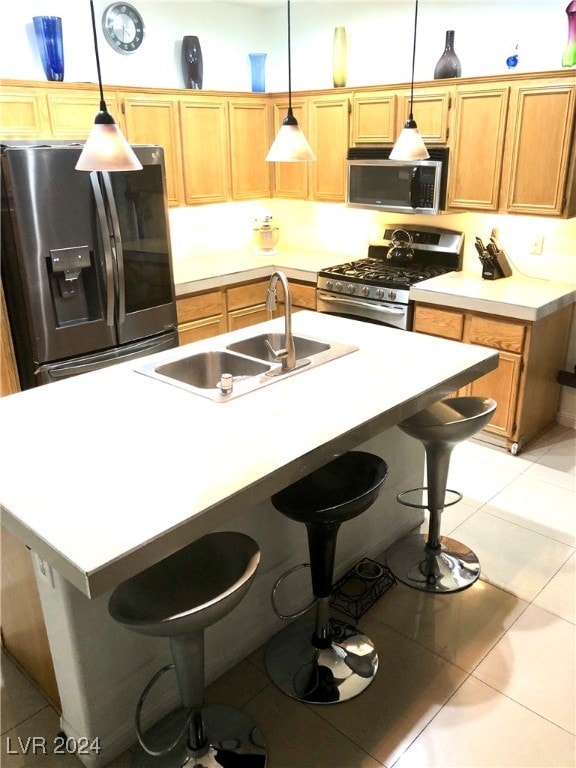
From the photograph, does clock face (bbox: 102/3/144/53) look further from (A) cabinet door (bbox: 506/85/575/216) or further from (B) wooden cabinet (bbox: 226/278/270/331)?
(A) cabinet door (bbox: 506/85/575/216)

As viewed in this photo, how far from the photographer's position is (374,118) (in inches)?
157

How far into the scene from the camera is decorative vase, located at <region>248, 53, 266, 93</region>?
4500 millimetres

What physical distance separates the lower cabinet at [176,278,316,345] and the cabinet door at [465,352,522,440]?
136 centimetres

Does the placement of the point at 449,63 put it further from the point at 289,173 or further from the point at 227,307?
the point at 227,307

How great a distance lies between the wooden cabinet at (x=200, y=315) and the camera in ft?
13.1

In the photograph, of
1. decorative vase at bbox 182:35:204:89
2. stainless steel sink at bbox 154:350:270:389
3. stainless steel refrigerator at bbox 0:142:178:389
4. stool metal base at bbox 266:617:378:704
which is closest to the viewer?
stool metal base at bbox 266:617:378:704

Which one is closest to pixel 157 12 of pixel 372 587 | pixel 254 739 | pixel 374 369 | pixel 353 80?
pixel 353 80

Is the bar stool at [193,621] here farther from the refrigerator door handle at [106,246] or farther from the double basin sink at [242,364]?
the refrigerator door handle at [106,246]

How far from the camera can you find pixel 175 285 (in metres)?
3.87

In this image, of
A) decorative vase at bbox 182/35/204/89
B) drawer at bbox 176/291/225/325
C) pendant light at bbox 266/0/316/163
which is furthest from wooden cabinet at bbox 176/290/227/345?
pendant light at bbox 266/0/316/163

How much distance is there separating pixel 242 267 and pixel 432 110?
5.31 feet

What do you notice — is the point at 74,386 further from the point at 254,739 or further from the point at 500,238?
the point at 500,238

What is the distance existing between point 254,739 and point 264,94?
4.17 metres

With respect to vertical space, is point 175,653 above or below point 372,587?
above
